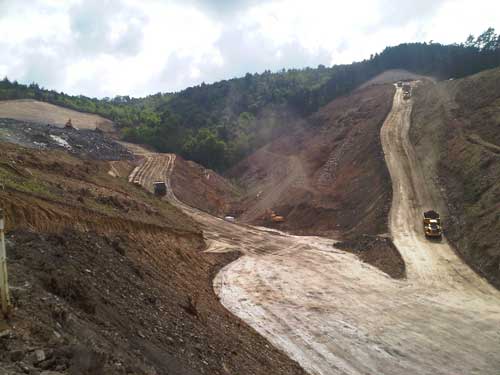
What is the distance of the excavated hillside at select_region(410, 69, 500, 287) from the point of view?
30469mm

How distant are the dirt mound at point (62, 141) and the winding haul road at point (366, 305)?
3101cm

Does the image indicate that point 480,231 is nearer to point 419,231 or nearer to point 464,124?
point 419,231

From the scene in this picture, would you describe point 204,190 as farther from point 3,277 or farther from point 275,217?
point 3,277

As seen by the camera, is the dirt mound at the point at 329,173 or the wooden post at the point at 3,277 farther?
the dirt mound at the point at 329,173

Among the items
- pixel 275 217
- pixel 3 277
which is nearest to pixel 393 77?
pixel 275 217

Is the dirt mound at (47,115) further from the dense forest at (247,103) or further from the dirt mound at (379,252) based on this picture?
the dirt mound at (379,252)

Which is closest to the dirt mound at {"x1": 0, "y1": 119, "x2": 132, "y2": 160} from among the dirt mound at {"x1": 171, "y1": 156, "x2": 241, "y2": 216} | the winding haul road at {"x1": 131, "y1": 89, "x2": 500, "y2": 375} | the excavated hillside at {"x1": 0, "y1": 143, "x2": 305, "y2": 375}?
the dirt mound at {"x1": 171, "y1": 156, "x2": 241, "y2": 216}

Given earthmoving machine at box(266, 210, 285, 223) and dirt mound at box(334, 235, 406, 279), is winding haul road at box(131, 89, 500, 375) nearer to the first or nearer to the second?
dirt mound at box(334, 235, 406, 279)

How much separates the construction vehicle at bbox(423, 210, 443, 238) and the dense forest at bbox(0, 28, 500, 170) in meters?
60.5

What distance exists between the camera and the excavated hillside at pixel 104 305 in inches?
294

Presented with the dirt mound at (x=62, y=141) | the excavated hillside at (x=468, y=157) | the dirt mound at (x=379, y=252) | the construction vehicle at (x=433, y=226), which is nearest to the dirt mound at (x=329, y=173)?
the dirt mound at (x=379, y=252)

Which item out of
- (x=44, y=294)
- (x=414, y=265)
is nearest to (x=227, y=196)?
(x=414, y=265)

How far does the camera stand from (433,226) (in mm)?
35156

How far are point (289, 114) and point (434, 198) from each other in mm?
69559
